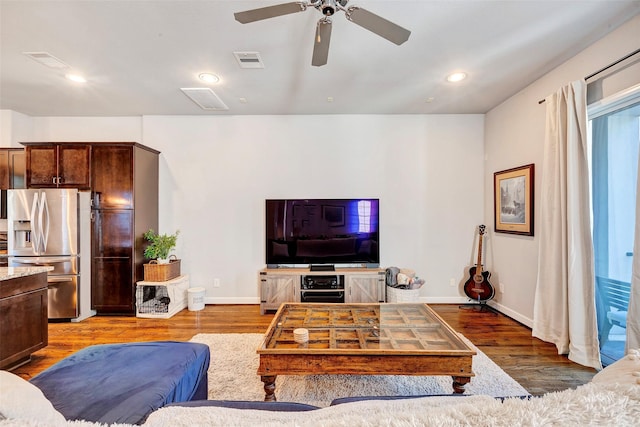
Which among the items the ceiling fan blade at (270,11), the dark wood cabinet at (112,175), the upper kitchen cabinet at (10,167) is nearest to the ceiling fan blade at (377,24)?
the ceiling fan blade at (270,11)

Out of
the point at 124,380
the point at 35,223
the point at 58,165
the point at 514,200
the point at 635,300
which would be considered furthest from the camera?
the point at 58,165

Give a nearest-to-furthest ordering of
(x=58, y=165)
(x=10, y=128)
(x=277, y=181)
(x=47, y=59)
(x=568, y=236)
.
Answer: (x=568, y=236)
(x=47, y=59)
(x=58, y=165)
(x=10, y=128)
(x=277, y=181)

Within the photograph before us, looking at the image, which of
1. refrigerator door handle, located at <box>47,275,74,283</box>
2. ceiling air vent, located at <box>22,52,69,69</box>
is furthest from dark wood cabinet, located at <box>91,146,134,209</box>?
ceiling air vent, located at <box>22,52,69,69</box>

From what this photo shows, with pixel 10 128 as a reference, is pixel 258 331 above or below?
below

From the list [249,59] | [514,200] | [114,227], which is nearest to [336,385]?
[249,59]

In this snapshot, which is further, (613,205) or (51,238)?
(51,238)

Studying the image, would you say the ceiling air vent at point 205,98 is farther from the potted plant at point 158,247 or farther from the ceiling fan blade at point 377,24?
the ceiling fan blade at point 377,24

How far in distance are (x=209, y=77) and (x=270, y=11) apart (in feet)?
5.33

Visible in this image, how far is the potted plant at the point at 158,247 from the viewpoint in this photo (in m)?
3.79

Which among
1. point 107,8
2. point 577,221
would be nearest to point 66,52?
point 107,8

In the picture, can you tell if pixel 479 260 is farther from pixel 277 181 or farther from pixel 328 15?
pixel 328 15

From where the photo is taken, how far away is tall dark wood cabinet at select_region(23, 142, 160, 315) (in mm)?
3633

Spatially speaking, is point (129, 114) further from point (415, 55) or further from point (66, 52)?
point (415, 55)

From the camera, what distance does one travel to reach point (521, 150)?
341cm
